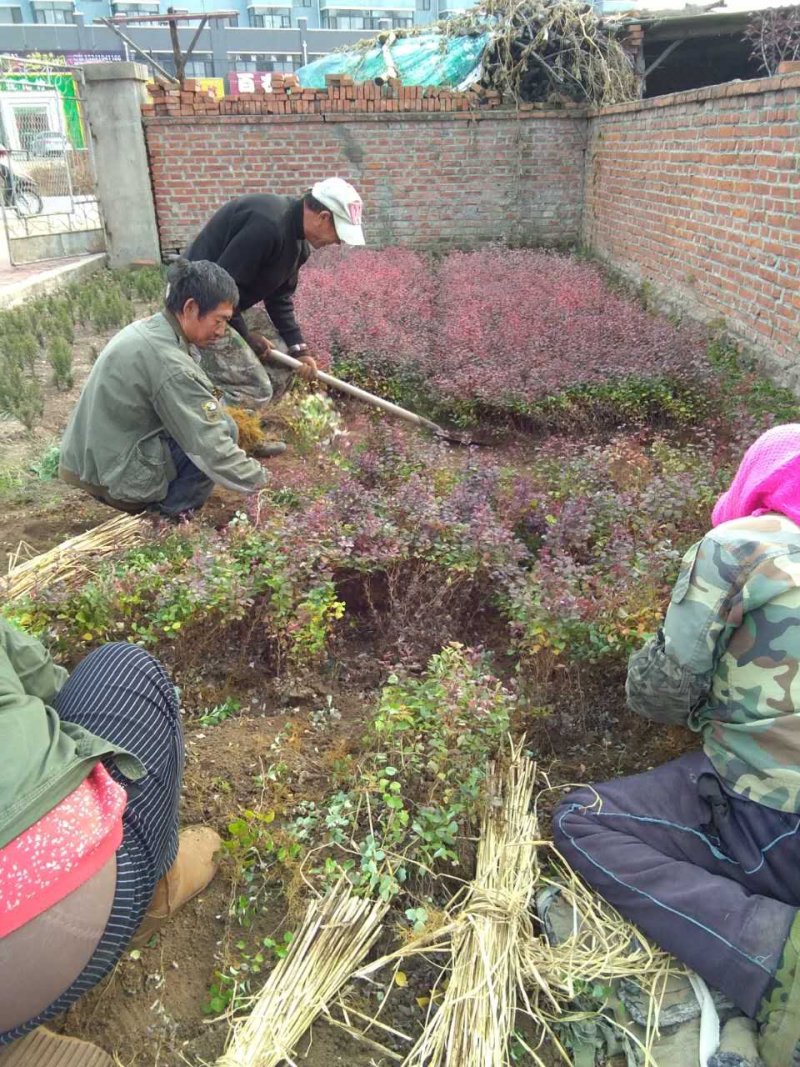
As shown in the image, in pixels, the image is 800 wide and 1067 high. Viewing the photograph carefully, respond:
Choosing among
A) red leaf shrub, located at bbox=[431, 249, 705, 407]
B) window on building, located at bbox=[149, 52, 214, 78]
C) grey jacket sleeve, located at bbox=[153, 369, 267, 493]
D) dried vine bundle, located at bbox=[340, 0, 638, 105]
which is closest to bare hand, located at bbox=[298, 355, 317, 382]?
red leaf shrub, located at bbox=[431, 249, 705, 407]

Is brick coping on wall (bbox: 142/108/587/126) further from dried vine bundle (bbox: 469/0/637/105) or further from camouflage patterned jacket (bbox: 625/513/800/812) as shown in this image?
camouflage patterned jacket (bbox: 625/513/800/812)

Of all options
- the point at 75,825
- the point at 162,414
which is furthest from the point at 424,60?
the point at 75,825

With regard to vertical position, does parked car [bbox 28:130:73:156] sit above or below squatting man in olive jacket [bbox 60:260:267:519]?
above

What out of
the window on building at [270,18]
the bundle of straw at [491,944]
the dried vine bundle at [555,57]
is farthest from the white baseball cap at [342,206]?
the window on building at [270,18]

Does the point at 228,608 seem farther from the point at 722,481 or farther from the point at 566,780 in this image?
the point at 722,481

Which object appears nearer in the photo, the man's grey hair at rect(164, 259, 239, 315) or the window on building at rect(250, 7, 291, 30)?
the man's grey hair at rect(164, 259, 239, 315)

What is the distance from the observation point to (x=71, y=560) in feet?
10.6

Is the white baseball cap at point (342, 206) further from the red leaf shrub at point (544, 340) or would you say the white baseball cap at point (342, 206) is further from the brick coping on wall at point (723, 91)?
the brick coping on wall at point (723, 91)

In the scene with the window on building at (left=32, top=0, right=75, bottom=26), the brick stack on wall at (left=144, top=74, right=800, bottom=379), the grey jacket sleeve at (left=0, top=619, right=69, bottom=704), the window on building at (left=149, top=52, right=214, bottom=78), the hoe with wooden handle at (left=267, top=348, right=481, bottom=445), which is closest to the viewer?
the grey jacket sleeve at (left=0, top=619, right=69, bottom=704)

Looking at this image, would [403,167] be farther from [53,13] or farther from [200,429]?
[53,13]

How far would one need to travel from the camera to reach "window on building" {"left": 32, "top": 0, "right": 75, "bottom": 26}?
4044 centimetres

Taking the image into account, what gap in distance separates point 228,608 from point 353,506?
0.81 meters

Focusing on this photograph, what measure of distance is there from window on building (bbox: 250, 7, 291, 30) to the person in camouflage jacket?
163 ft

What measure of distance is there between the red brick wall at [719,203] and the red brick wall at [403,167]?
4.62 ft
